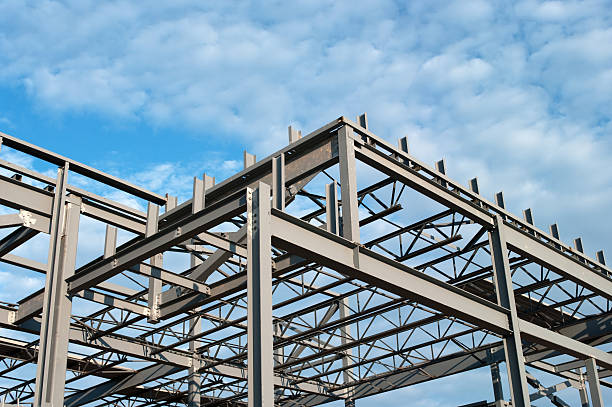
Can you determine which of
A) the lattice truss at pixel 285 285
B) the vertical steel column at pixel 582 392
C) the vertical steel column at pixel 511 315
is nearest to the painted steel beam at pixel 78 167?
the lattice truss at pixel 285 285

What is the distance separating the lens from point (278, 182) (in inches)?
751

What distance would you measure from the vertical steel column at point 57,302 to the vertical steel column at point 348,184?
8264 millimetres

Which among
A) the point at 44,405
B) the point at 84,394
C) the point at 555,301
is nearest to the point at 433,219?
the point at 555,301

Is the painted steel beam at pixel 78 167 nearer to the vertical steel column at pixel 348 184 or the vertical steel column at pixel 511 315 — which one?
the vertical steel column at pixel 348 184

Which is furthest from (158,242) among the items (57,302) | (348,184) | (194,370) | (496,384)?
(496,384)

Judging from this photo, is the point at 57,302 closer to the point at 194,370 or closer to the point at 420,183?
the point at 194,370

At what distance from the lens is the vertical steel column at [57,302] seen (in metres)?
19.8

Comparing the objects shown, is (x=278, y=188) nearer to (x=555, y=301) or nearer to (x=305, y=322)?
(x=305, y=322)

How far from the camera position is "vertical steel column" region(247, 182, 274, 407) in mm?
14859

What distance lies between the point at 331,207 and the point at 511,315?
6925 millimetres

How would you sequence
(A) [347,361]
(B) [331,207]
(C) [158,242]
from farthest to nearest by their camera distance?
(A) [347,361] < (C) [158,242] < (B) [331,207]

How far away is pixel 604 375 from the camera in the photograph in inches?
1235

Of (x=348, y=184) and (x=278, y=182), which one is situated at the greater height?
(x=278, y=182)

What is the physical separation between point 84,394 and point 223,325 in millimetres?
8768
